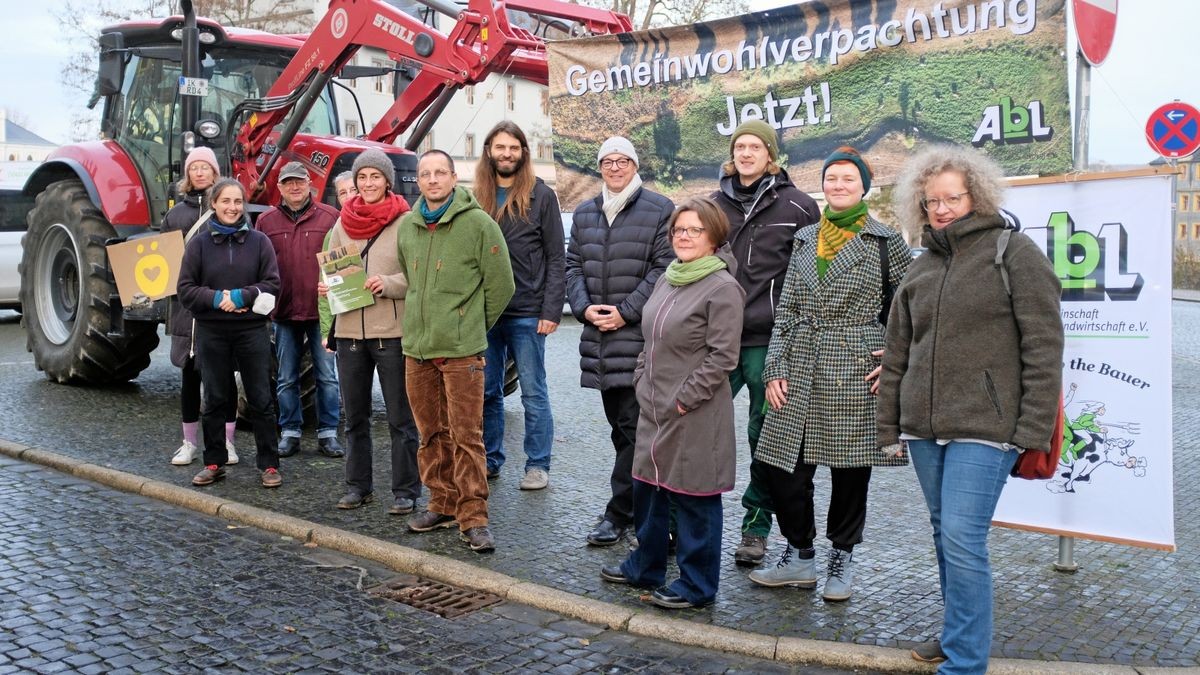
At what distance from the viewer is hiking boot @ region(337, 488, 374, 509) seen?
6.45 meters

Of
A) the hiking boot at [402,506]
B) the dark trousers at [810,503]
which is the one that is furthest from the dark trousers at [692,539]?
the hiking boot at [402,506]

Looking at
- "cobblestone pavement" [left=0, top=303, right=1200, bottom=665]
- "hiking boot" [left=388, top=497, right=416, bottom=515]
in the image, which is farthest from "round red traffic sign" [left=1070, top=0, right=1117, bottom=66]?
"hiking boot" [left=388, top=497, right=416, bottom=515]

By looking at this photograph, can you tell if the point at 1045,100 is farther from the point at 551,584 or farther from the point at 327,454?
the point at 327,454

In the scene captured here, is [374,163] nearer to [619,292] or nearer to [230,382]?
[619,292]

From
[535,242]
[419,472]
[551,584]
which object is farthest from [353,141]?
[551,584]

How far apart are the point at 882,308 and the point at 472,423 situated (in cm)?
217

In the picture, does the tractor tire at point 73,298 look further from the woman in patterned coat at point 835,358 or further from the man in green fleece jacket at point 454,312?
the woman in patterned coat at point 835,358

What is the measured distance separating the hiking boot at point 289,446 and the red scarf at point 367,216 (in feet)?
6.84

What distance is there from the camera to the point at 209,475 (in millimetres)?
6934

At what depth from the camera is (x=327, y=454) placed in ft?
25.8

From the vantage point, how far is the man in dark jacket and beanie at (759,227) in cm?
531

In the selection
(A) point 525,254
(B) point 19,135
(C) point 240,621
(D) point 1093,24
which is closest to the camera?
(C) point 240,621

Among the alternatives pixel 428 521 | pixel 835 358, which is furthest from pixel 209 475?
pixel 835 358

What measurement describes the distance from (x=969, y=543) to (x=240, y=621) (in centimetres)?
286
